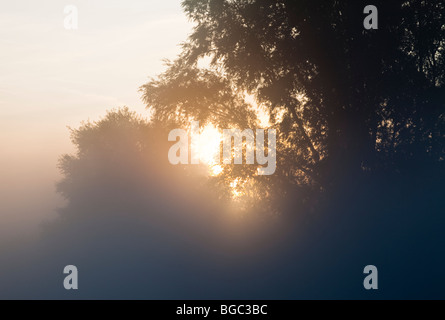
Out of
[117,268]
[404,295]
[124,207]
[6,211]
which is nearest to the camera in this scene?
[404,295]

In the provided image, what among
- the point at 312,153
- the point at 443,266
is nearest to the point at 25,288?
the point at 312,153

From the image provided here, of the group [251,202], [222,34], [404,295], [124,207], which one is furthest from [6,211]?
[404,295]

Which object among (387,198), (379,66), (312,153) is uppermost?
(379,66)

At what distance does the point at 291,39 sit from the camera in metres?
14.4

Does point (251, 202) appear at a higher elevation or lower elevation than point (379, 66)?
lower

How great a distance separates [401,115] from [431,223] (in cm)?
447

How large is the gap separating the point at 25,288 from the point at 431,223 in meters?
24.6

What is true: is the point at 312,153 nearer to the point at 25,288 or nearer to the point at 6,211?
the point at 25,288

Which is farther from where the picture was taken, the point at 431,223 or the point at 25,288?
the point at 25,288

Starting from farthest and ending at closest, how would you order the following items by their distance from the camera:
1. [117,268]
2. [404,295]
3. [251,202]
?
[117,268]
[251,202]
[404,295]

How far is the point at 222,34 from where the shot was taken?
49.7ft

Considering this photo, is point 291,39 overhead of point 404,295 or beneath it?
overhead

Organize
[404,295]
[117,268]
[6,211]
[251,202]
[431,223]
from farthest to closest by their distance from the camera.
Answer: [6,211]
[117,268]
[251,202]
[431,223]
[404,295]

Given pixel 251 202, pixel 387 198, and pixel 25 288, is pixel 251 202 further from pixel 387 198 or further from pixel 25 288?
pixel 25 288
